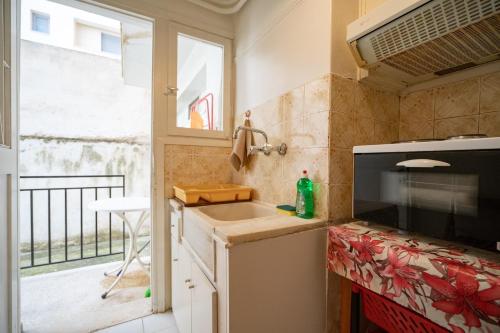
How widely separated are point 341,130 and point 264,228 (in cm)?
59

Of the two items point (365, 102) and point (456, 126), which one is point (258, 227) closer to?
point (365, 102)

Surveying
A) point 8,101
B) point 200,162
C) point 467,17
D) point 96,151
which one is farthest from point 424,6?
point 96,151

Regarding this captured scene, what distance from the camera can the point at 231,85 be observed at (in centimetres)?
185

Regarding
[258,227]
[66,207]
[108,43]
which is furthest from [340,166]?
[108,43]

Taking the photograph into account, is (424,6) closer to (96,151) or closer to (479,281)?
(479,281)

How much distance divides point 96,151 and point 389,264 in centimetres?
428

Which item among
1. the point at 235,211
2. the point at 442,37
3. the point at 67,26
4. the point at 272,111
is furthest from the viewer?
the point at 67,26

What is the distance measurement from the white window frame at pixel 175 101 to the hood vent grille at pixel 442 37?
120 cm

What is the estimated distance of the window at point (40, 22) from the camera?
15.2 ft

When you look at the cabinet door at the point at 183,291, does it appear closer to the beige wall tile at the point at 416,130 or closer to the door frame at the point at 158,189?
the door frame at the point at 158,189

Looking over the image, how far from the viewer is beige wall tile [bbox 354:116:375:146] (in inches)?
42.1

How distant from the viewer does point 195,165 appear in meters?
1.72

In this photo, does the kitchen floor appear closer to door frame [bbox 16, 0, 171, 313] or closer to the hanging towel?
door frame [bbox 16, 0, 171, 313]

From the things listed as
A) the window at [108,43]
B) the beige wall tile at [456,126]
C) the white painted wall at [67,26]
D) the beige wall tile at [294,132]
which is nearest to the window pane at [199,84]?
the beige wall tile at [294,132]
